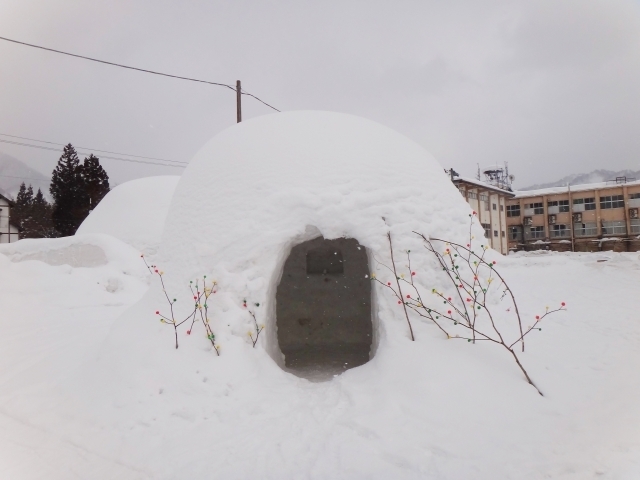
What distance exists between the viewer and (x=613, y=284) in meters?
7.22

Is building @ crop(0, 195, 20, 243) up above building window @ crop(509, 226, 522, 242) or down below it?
above

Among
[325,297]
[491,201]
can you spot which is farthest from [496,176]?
[325,297]

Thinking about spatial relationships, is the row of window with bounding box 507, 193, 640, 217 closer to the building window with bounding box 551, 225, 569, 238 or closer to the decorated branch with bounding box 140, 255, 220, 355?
the building window with bounding box 551, 225, 569, 238

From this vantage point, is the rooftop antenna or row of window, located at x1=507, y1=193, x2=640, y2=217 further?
the rooftop antenna

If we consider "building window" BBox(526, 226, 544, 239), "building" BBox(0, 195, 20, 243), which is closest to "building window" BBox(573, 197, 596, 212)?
"building window" BBox(526, 226, 544, 239)

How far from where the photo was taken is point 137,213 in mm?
15430

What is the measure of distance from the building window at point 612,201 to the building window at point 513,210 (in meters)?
12.4

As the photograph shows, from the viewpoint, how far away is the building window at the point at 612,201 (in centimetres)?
1198

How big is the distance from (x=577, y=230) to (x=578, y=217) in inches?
42.4

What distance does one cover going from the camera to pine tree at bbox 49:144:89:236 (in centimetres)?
2122

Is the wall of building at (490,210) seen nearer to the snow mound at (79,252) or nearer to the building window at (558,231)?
the building window at (558,231)

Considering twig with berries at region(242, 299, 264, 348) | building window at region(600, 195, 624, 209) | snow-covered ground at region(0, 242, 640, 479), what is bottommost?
snow-covered ground at region(0, 242, 640, 479)

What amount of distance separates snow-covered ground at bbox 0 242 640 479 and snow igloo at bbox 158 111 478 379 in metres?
0.58

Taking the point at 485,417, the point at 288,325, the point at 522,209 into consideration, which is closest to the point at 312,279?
the point at 288,325
